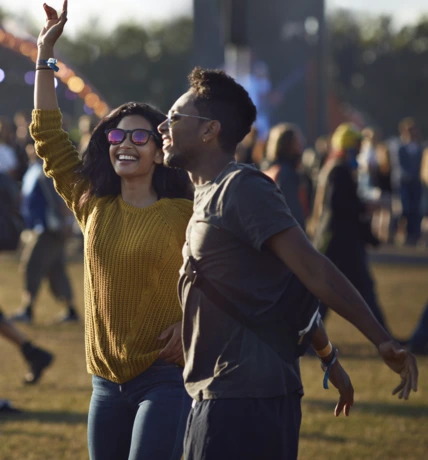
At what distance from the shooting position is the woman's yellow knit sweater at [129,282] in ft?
12.2

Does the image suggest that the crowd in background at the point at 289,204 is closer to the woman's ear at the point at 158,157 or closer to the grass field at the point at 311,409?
the grass field at the point at 311,409

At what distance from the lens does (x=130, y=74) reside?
235 ft

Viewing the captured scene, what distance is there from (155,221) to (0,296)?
9338 mm

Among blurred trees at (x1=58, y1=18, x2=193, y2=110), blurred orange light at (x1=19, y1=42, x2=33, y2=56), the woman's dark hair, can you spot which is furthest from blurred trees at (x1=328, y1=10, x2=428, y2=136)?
the woman's dark hair

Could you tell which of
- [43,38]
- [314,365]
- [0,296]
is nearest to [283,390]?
[43,38]

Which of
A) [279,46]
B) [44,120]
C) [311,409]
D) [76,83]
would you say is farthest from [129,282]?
[279,46]

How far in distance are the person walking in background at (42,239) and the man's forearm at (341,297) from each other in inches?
292

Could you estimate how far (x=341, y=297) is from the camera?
294cm

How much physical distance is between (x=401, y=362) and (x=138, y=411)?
1125mm

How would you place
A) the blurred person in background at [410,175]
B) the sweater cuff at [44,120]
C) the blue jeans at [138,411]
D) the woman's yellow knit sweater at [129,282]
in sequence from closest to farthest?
the blue jeans at [138,411] < the woman's yellow knit sweater at [129,282] < the sweater cuff at [44,120] < the blurred person in background at [410,175]

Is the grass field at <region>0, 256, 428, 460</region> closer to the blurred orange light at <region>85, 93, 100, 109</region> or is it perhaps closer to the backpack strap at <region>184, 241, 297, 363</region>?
the blurred orange light at <region>85, 93, 100, 109</region>

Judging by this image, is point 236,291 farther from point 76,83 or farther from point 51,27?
point 76,83

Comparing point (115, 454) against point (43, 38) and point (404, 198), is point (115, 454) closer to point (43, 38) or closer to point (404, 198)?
point (43, 38)

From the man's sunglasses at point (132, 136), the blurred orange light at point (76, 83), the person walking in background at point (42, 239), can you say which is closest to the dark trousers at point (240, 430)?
the man's sunglasses at point (132, 136)
